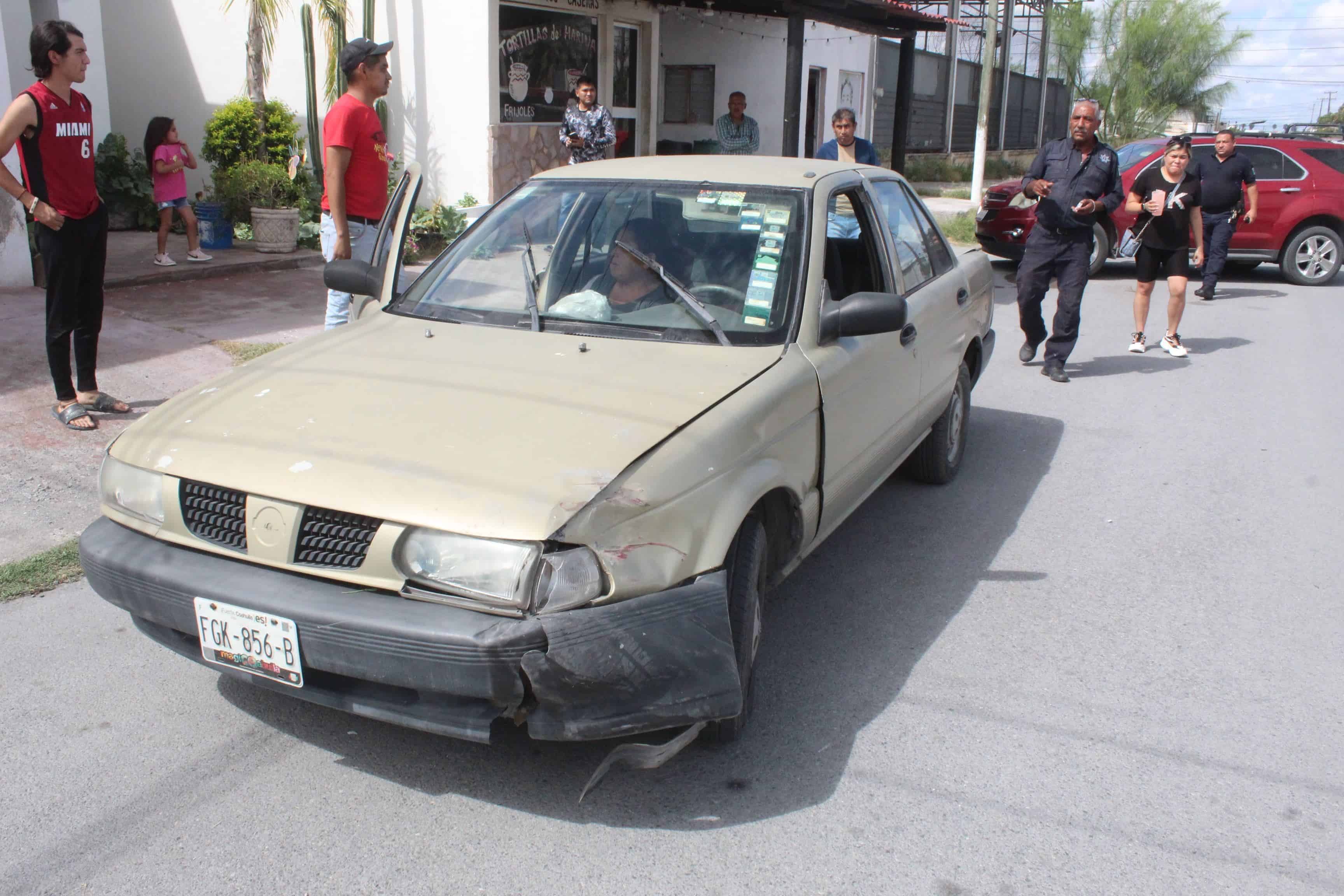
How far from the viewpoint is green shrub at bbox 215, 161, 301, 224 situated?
1094 cm

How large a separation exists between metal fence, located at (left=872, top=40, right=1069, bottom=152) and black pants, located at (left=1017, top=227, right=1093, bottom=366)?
15.3m

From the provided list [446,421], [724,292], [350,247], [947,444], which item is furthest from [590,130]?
[446,421]

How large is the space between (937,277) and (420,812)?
3381mm

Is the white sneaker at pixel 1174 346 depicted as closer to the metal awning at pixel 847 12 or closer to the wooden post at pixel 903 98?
the metal awning at pixel 847 12

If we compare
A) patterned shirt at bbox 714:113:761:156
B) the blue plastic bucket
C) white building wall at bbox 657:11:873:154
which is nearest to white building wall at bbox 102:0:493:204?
the blue plastic bucket

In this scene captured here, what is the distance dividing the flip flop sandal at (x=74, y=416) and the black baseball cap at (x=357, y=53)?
7.16 feet

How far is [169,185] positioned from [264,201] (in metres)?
1.04

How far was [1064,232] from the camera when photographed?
7551 millimetres

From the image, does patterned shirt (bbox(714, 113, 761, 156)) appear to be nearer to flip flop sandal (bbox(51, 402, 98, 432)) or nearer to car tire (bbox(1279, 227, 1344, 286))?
car tire (bbox(1279, 227, 1344, 286))

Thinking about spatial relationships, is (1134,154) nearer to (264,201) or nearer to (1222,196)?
(1222,196)

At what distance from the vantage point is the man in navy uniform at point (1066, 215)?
24.2 ft

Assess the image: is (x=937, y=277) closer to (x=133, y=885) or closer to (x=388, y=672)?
(x=388, y=672)

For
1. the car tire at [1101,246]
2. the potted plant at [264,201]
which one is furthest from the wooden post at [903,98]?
the potted plant at [264,201]

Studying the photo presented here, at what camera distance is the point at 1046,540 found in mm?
4922
